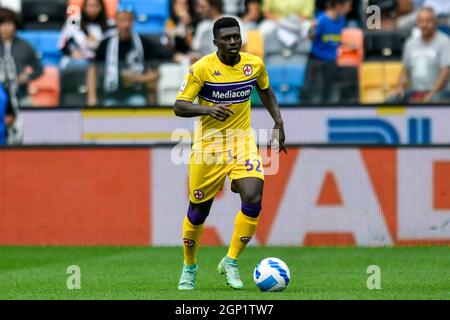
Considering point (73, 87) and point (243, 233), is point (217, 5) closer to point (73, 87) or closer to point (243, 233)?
point (73, 87)

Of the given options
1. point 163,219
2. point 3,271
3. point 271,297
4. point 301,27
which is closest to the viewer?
point 271,297

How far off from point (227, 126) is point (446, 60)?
6977 millimetres

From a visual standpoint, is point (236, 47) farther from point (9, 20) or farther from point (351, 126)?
point (9, 20)

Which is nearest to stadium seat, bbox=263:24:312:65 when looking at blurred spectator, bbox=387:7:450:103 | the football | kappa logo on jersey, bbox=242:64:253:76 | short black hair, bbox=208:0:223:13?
short black hair, bbox=208:0:223:13

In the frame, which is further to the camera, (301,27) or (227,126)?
(301,27)

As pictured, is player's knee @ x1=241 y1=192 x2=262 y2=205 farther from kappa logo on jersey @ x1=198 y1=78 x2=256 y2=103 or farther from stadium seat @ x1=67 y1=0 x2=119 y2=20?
stadium seat @ x1=67 y1=0 x2=119 y2=20

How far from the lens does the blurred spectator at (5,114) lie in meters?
16.7

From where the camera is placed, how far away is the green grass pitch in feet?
31.6

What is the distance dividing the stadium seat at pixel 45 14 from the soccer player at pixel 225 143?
29.6 ft

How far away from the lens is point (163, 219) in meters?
15.5

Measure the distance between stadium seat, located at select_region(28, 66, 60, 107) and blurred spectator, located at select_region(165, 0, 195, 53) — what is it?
1.91 metres

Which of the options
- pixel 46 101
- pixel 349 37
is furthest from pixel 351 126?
pixel 46 101

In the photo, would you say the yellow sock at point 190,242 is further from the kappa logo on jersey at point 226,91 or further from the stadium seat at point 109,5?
the stadium seat at point 109,5

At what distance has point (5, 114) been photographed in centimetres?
1695
